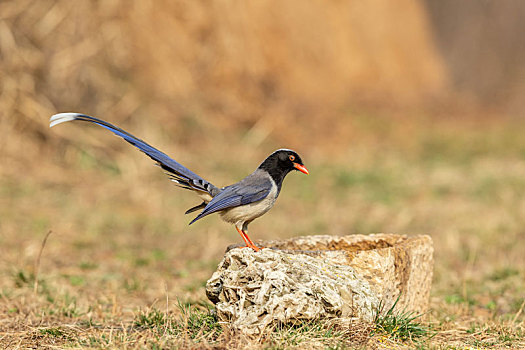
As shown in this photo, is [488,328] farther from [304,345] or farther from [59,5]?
[59,5]

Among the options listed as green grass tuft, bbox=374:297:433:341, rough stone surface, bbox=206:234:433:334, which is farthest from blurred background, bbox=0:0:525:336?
green grass tuft, bbox=374:297:433:341

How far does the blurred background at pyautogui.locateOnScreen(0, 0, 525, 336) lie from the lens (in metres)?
6.37

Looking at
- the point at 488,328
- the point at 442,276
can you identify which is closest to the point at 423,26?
the point at 442,276

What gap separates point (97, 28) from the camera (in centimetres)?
1065

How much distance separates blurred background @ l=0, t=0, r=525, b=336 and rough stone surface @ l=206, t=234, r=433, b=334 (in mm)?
1298

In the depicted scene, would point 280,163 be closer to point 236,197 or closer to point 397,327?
point 236,197

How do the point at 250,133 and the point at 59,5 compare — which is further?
the point at 250,133

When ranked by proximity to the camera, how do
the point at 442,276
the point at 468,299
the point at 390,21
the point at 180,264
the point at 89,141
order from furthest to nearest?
the point at 390,21
the point at 89,141
the point at 180,264
the point at 442,276
the point at 468,299

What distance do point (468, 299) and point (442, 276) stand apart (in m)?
0.72

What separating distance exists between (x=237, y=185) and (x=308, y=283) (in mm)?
739

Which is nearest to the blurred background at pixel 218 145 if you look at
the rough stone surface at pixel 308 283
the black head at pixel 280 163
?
the rough stone surface at pixel 308 283

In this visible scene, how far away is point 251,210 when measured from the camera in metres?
3.62

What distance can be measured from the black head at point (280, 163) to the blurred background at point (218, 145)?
1662 millimetres

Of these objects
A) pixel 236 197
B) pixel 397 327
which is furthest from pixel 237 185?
pixel 397 327
